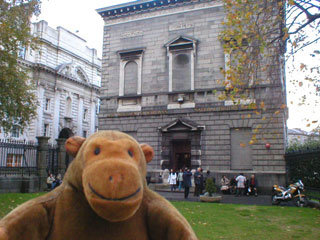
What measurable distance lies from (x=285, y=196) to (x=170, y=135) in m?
9.56

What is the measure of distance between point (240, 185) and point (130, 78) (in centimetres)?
1116

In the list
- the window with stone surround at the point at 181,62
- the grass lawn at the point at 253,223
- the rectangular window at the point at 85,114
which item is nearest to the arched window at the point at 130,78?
the window with stone surround at the point at 181,62

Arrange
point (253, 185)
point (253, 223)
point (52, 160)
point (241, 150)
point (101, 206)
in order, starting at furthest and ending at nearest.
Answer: point (52, 160) → point (241, 150) → point (253, 185) → point (253, 223) → point (101, 206)

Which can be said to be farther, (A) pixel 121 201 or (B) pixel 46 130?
(B) pixel 46 130

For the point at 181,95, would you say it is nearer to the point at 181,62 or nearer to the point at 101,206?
the point at 181,62

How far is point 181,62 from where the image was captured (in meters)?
22.0

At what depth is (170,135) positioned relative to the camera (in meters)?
21.5

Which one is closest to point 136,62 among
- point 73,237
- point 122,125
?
Answer: point 122,125

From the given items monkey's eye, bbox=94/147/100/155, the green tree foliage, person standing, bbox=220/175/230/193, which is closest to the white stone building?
the green tree foliage

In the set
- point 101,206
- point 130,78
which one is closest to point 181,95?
point 130,78

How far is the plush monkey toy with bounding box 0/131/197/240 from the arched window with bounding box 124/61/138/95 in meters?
20.8

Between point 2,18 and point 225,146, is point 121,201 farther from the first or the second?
point 225,146

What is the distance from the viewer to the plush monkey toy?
1.89m

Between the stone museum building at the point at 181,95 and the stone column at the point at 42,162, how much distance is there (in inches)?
217
